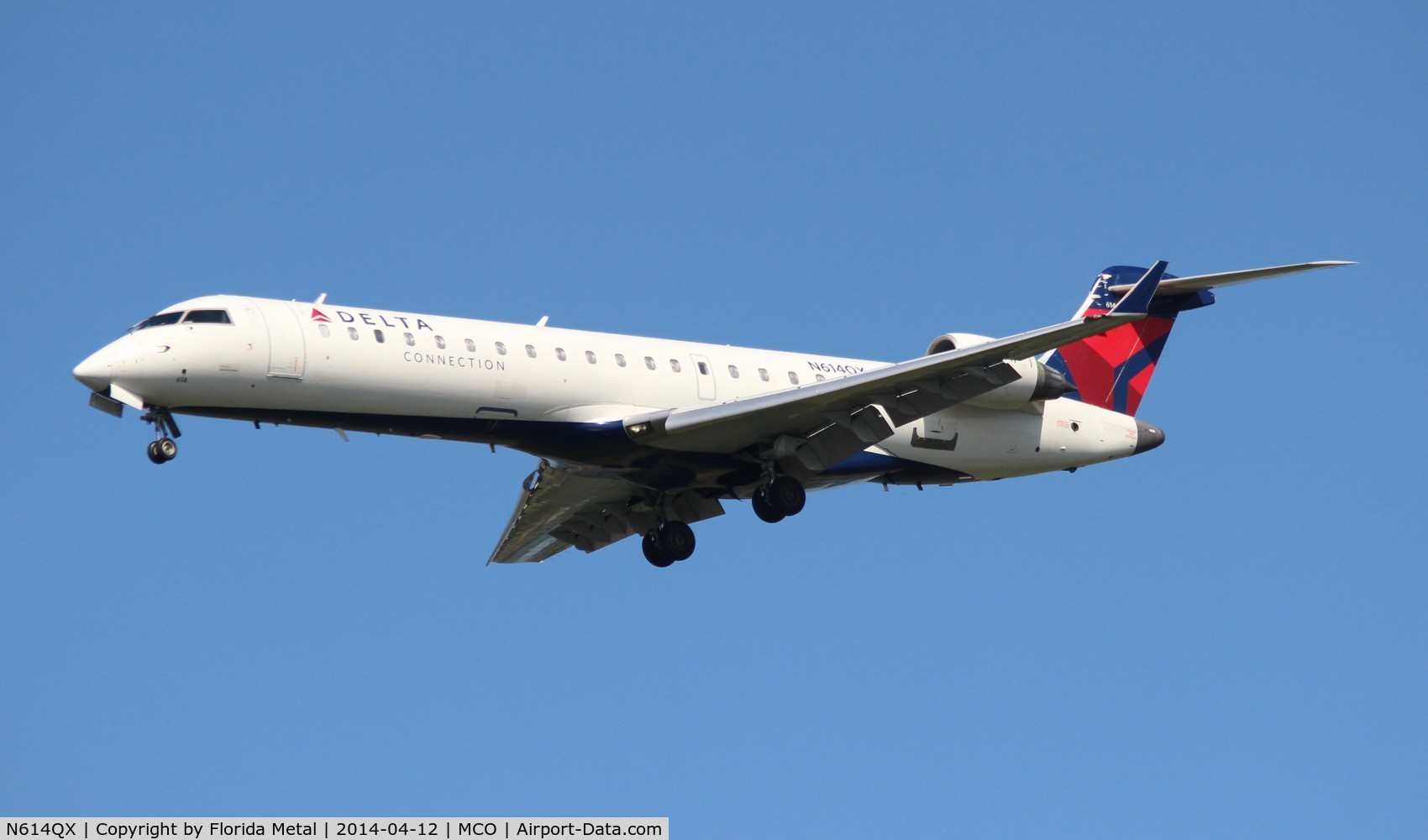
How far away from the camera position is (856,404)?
24297 mm

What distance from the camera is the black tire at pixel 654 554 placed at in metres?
27.0

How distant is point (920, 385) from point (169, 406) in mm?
9661

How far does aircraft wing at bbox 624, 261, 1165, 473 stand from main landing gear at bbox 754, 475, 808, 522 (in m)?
0.38

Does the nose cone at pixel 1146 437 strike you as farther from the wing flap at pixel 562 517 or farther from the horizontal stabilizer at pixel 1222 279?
the wing flap at pixel 562 517

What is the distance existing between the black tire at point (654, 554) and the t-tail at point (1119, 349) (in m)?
6.71

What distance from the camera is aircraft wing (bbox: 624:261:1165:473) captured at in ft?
76.3

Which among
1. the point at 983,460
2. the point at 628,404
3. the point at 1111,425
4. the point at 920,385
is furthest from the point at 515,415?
the point at 1111,425

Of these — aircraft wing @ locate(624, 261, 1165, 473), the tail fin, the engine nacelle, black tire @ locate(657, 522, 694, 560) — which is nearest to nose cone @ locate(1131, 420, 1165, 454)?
the tail fin

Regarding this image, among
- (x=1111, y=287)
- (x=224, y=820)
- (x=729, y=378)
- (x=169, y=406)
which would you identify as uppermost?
(x=1111, y=287)

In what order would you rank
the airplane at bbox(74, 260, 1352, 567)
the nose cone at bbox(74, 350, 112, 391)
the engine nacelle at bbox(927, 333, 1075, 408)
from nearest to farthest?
the nose cone at bbox(74, 350, 112, 391), the airplane at bbox(74, 260, 1352, 567), the engine nacelle at bbox(927, 333, 1075, 408)

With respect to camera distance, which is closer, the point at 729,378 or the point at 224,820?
the point at 224,820

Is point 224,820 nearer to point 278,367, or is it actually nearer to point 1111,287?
point 278,367

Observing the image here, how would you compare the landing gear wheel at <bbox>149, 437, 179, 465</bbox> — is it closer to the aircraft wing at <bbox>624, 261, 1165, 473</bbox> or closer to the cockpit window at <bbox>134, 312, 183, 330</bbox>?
the cockpit window at <bbox>134, 312, 183, 330</bbox>

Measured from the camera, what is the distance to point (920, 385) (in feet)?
79.0
